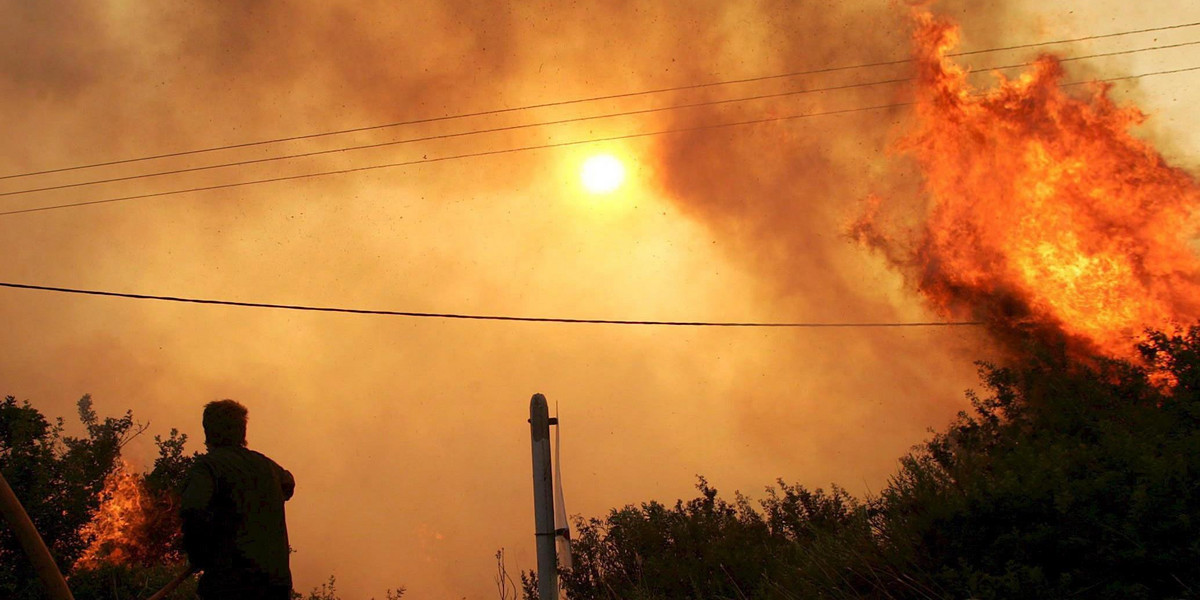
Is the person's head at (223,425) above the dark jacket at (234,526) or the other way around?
above

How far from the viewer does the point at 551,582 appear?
724 centimetres

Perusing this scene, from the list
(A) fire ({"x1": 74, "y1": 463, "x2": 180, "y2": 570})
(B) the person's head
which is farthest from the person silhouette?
(A) fire ({"x1": 74, "y1": 463, "x2": 180, "y2": 570})

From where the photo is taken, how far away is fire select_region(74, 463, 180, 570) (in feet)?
72.3

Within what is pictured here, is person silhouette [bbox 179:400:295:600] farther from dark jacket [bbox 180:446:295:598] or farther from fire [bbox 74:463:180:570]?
fire [bbox 74:463:180:570]

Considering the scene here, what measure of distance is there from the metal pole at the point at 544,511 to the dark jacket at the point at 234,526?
10.5ft

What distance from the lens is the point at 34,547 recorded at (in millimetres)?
4812

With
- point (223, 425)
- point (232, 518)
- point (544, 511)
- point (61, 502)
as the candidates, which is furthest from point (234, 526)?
point (61, 502)

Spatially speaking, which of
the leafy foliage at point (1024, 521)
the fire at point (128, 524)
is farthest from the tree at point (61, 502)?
the leafy foliage at point (1024, 521)

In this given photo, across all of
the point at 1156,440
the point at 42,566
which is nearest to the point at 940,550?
the point at 1156,440

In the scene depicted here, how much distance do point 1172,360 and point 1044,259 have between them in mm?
9286

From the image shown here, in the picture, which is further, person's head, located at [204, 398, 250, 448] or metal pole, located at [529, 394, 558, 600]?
metal pole, located at [529, 394, 558, 600]

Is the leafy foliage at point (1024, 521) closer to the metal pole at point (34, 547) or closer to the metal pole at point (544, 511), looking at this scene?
the metal pole at point (544, 511)

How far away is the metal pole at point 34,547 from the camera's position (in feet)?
15.2

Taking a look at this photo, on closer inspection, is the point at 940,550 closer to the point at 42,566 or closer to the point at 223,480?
the point at 223,480
